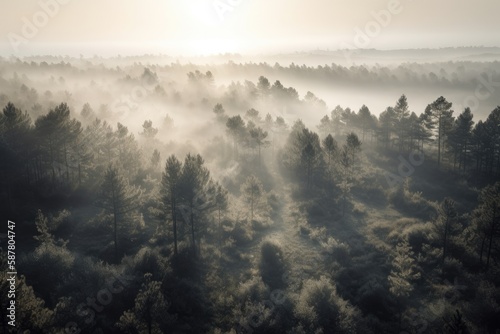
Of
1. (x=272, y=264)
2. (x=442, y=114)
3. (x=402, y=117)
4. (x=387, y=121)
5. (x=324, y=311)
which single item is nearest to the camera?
(x=324, y=311)

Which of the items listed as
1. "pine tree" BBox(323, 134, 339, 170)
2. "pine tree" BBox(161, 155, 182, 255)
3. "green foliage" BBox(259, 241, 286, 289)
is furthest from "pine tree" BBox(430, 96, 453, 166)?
"pine tree" BBox(161, 155, 182, 255)

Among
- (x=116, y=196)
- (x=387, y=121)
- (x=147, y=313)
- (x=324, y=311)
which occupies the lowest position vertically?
(x=324, y=311)

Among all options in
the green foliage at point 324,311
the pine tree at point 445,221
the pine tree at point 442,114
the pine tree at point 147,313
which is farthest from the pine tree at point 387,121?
the pine tree at point 147,313

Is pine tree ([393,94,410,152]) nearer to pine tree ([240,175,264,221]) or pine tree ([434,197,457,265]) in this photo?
pine tree ([434,197,457,265])

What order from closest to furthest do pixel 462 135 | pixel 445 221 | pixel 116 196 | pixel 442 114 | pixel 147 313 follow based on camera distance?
pixel 147 313 < pixel 116 196 < pixel 445 221 < pixel 462 135 < pixel 442 114

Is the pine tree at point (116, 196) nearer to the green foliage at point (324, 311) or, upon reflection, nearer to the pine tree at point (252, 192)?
the pine tree at point (252, 192)

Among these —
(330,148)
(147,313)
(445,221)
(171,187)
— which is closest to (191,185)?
(171,187)

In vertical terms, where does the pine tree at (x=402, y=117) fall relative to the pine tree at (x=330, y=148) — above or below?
above

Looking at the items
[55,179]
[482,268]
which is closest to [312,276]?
[482,268]

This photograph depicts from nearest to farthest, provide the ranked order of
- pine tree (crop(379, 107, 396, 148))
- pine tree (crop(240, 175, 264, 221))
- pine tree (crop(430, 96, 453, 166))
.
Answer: pine tree (crop(240, 175, 264, 221)), pine tree (crop(430, 96, 453, 166)), pine tree (crop(379, 107, 396, 148))

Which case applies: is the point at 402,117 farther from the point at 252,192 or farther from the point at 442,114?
the point at 252,192

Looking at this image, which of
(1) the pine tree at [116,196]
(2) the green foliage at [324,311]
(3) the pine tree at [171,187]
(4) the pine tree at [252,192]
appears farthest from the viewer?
(4) the pine tree at [252,192]
